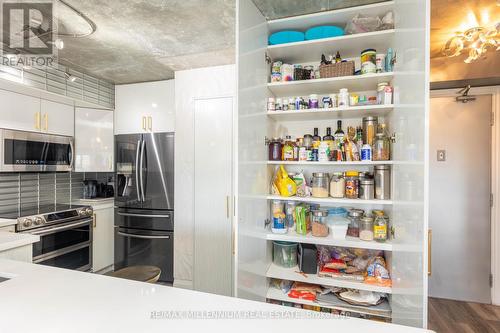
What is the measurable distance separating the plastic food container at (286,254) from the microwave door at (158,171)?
51.0 inches

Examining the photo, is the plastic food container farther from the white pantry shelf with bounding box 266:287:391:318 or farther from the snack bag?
the snack bag

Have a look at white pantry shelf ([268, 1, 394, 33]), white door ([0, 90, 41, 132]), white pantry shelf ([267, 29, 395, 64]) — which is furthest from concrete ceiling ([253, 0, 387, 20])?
white door ([0, 90, 41, 132])

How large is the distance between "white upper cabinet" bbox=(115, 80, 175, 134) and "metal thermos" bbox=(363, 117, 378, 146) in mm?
1855

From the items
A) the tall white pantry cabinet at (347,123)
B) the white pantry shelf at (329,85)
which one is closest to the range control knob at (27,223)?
the tall white pantry cabinet at (347,123)

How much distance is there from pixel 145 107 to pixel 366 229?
2488 mm

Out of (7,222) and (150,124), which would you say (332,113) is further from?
(7,222)

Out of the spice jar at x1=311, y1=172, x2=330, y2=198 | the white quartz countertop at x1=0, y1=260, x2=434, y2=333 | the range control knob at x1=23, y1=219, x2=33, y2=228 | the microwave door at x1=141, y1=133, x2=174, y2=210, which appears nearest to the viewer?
the white quartz countertop at x1=0, y1=260, x2=434, y2=333

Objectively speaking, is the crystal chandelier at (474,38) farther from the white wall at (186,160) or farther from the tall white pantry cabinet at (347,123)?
the white wall at (186,160)

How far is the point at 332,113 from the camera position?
5.63 feet

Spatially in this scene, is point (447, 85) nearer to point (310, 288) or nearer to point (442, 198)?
point (442, 198)

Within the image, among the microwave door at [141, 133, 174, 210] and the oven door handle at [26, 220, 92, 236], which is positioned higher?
the microwave door at [141, 133, 174, 210]

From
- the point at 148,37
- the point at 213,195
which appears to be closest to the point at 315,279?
the point at 213,195

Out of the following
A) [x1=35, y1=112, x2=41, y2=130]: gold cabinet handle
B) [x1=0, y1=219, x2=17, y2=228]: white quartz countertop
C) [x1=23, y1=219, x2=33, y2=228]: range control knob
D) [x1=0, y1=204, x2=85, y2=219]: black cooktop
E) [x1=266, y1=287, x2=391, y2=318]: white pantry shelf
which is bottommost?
[x1=266, y1=287, x2=391, y2=318]: white pantry shelf

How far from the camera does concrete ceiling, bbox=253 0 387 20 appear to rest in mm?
1563
